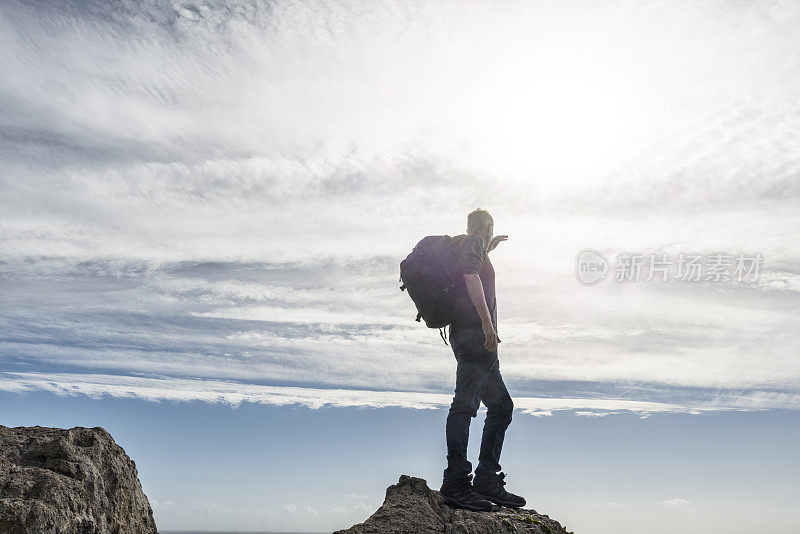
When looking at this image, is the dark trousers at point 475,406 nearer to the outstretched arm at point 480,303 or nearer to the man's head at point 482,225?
the outstretched arm at point 480,303

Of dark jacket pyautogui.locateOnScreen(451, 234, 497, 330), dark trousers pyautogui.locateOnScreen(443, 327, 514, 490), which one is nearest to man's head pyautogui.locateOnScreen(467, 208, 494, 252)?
dark jacket pyautogui.locateOnScreen(451, 234, 497, 330)

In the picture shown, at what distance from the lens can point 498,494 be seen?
822 cm

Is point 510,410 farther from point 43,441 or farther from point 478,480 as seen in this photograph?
point 43,441

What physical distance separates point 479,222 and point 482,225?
6 centimetres

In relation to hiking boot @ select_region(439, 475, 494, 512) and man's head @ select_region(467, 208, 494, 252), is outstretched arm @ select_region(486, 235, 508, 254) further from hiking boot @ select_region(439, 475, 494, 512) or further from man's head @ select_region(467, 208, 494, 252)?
hiking boot @ select_region(439, 475, 494, 512)

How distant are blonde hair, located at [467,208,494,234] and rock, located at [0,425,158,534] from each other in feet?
17.1

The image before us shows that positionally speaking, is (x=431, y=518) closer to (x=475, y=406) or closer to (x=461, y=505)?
(x=461, y=505)

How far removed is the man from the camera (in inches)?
308

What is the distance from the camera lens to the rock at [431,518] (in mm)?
6855

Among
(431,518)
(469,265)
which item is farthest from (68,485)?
(469,265)

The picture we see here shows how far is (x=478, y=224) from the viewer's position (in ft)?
28.2

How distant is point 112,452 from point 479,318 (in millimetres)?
4634

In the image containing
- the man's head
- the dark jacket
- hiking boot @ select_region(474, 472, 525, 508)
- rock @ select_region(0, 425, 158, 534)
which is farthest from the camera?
the man's head

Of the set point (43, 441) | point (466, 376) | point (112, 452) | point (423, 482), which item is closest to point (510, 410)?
point (466, 376)
